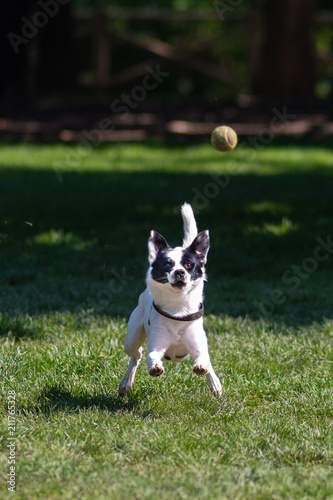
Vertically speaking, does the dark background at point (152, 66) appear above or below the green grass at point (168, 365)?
below

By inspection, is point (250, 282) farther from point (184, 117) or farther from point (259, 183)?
point (184, 117)

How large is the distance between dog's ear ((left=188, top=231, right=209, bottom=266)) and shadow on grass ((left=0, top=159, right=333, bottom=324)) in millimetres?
1703

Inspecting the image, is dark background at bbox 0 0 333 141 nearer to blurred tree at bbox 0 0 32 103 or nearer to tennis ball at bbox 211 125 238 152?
blurred tree at bbox 0 0 32 103

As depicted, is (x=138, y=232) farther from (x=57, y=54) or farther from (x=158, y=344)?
(x=57, y=54)

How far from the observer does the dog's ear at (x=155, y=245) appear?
3.66 meters

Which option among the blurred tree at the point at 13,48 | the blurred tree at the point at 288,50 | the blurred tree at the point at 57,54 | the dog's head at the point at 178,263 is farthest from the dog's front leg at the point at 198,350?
the blurred tree at the point at 57,54

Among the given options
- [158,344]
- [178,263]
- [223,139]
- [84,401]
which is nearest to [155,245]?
[178,263]

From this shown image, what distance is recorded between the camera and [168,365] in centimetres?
438

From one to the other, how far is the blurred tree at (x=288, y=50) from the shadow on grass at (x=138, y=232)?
21.2ft

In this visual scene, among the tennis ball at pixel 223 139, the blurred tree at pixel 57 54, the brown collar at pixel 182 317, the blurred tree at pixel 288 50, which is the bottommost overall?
the blurred tree at pixel 57 54

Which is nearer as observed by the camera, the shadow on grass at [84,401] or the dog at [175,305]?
the dog at [175,305]

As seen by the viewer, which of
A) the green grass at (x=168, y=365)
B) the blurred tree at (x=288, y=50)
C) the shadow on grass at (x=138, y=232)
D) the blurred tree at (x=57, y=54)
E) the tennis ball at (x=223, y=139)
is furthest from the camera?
the blurred tree at (x=57, y=54)

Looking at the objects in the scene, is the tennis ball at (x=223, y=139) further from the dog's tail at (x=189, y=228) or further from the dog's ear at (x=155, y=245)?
the dog's ear at (x=155, y=245)

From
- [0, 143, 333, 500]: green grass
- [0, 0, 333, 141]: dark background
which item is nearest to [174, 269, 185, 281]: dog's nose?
[0, 143, 333, 500]: green grass
